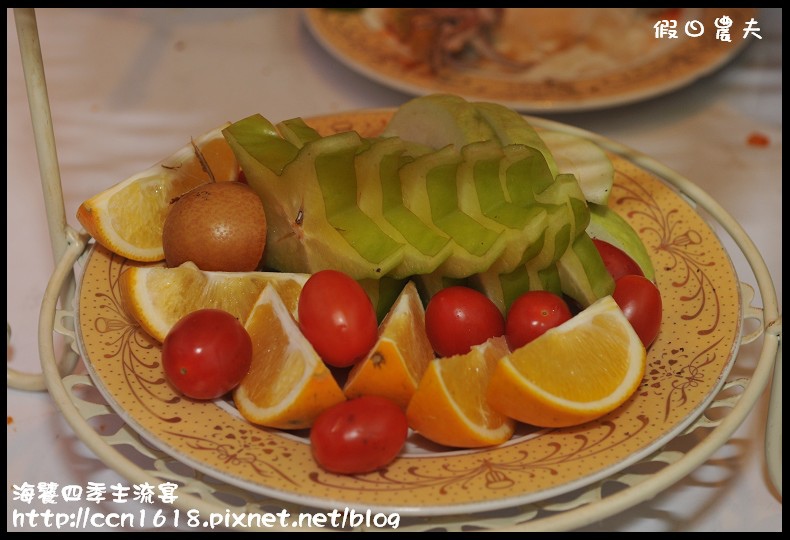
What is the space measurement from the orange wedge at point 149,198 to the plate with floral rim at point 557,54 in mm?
525

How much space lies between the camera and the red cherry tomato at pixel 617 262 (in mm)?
1016

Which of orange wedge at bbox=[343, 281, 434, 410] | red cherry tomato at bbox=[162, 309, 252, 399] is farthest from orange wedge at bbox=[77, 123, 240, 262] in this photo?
orange wedge at bbox=[343, 281, 434, 410]

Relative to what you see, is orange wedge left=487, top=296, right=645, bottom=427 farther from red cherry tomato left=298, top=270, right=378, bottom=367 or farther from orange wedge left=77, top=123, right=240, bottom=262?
orange wedge left=77, top=123, right=240, bottom=262

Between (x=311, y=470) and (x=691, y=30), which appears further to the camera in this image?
(x=691, y=30)

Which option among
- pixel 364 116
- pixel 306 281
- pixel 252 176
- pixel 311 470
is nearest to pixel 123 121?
pixel 364 116

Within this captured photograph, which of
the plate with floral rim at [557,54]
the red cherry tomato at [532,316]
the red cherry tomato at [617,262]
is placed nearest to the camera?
the red cherry tomato at [532,316]

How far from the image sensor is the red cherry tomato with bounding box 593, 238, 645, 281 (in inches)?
40.0

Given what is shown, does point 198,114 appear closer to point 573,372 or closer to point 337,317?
point 337,317

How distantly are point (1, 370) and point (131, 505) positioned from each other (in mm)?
295

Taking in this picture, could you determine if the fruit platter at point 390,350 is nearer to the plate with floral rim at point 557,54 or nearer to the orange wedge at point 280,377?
the orange wedge at point 280,377

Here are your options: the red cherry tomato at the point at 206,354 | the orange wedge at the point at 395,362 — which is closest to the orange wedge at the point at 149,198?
the red cherry tomato at the point at 206,354

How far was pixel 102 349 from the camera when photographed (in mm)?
944
